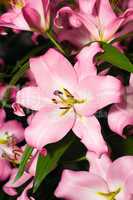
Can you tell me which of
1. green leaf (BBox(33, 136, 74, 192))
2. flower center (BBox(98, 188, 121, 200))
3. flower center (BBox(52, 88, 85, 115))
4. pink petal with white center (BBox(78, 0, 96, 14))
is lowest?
flower center (BBox(98, 188, 121, 200))

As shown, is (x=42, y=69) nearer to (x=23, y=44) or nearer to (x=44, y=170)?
(x=44, y=170)

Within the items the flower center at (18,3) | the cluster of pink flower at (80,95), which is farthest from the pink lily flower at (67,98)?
the flower center at (18,3)

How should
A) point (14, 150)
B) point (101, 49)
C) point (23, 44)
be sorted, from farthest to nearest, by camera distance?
1. point (23, 44)
2. point (14, 150)
3. point (101, 49)

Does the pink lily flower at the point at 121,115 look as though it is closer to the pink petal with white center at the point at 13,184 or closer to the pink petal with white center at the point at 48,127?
the pink petal with white center at the point at 48,127

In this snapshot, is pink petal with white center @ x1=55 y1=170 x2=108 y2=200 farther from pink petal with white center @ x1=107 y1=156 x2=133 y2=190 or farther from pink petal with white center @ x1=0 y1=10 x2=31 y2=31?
pink petal with white center @ x1=0 y1=10 x2=31 y2=31

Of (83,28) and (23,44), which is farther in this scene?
(23,44)

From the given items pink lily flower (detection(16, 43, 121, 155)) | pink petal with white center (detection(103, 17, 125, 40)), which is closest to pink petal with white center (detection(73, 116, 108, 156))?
pink lily flower (detection(16, 43, 121, 155))

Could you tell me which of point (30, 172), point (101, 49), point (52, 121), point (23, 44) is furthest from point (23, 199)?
point (23, 44)
